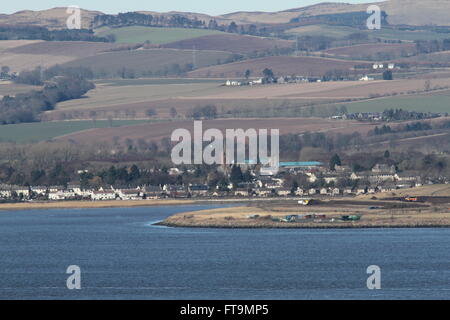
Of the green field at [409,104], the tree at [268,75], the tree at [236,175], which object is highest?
the tree at [268,75]

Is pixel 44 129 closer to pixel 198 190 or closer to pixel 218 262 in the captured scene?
pixel 198 190

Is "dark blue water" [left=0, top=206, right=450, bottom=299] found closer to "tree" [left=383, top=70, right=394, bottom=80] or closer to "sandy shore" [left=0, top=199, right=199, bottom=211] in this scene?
"sandy shore" [left=0, top=199, right=199, bottom=211]

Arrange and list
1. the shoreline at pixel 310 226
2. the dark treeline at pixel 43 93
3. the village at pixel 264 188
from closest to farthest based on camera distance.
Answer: the shoreline at pixel 310 226, the village at pixel 264 188, the dark treeline at pixel 43 93

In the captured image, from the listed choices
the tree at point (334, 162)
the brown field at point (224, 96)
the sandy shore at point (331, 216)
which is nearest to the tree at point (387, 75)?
the brown field at point (224, 96)

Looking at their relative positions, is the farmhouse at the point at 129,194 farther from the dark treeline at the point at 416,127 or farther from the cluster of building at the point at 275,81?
the cluster of building at the point at 275,81
